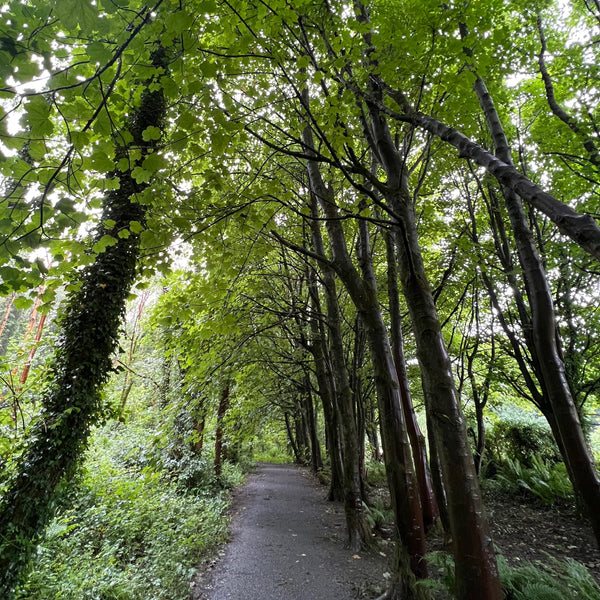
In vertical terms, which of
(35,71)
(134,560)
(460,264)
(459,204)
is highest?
(459,204)

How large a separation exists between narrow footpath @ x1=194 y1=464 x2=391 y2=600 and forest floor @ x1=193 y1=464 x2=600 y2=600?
1cm

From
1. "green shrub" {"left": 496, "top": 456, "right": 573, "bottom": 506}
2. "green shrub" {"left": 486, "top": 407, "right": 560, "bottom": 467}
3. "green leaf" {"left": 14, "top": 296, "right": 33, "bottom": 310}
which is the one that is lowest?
"green shrub" {"left": 496, "top": 456, "right": 573, "bottom": 506}

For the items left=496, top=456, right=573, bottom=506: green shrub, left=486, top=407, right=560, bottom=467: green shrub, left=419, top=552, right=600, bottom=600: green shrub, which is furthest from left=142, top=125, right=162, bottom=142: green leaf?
left=486, top=407, right=560, bottom=467: green shrub

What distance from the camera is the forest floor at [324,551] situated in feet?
12.6

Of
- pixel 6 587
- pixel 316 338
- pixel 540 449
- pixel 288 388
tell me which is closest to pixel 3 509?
pixel 6 587

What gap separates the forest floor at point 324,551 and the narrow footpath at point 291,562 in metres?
0.01

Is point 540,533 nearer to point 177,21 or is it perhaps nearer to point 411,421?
point 411,421

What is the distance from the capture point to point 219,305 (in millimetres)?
4566

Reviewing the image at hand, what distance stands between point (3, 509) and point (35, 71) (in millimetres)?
4481

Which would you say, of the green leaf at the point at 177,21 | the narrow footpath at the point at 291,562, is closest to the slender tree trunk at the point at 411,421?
the narrow footpath at the point at 291,562

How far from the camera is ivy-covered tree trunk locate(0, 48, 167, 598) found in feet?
10.9

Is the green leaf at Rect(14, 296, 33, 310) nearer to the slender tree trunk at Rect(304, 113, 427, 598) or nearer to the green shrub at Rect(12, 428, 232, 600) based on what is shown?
the green shrub at Rect(12, 428, 232, 600)

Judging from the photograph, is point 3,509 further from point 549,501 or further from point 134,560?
point 549,501

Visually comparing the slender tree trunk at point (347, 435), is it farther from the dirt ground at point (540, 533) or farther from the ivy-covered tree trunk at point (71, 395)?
the ivy-covered tree trunk at point (71, 395)
